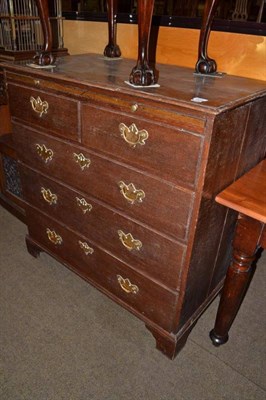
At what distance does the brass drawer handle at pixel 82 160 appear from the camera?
131 centimetres

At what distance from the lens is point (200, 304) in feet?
4.91

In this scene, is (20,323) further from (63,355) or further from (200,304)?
(200,304)

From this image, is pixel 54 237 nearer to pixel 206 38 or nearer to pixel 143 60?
pixel 143 60

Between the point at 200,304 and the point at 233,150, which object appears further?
the point at 200,304

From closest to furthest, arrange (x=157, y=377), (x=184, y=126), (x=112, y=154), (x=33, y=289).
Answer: (x=184, y=126) < (x=112, y=154) < (x=157, y=377) < (x=33, y=289)

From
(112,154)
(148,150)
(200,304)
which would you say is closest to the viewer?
(148,150)

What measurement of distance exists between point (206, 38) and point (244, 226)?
0.79m

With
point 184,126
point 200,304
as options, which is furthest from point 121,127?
point 200,304

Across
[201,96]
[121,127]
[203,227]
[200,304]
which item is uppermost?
[201,96]

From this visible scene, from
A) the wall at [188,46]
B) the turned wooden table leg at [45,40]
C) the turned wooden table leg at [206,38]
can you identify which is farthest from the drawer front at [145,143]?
the wall at [188,46]

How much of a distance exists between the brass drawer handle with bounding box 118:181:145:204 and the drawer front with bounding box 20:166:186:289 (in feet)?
0.34

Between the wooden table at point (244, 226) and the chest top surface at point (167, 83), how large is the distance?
0.97 ft

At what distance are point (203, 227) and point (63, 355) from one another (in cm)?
89

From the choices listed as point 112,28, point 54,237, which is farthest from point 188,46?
point 54,237
